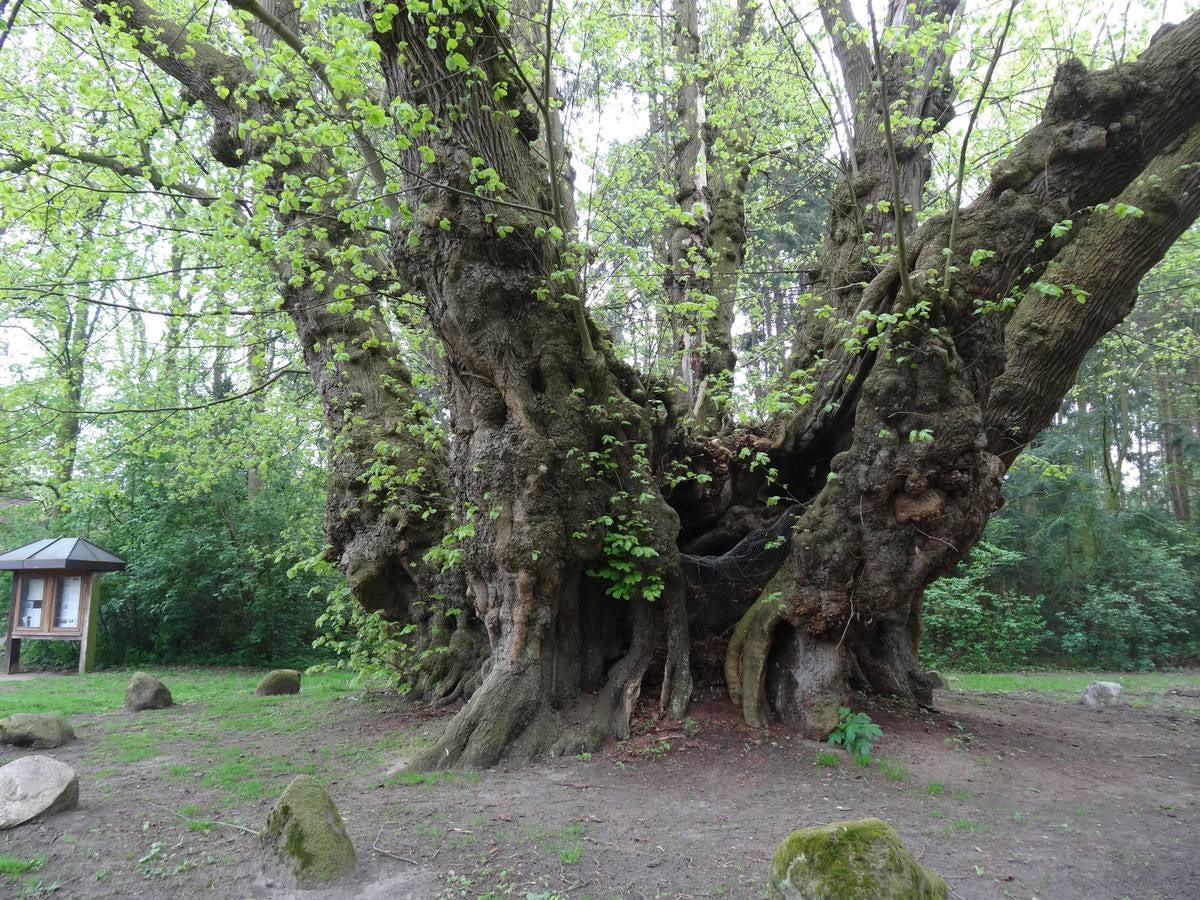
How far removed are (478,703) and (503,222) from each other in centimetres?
401

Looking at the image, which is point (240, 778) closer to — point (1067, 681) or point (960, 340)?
point (960, 340)

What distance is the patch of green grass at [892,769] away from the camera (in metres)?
5.24

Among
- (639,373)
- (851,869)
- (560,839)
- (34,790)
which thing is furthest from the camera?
(639,373)

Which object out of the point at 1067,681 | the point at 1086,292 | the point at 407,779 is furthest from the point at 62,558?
the point at 1067,681

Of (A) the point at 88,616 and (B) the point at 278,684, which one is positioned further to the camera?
(A) the point at 88,616

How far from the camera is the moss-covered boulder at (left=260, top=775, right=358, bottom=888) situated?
3627 millimetres

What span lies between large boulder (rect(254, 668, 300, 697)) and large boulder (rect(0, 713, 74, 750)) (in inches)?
135

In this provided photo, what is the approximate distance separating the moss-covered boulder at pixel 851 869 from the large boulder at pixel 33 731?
20.9 feet

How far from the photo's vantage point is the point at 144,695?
8.46 meters

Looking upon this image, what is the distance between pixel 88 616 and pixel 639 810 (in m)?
12.8

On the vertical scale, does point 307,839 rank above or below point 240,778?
above

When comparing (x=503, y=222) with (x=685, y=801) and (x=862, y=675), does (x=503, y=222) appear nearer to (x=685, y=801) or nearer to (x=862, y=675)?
(x=685, y=801)

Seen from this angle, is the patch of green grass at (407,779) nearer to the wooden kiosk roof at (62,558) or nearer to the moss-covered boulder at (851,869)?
the moss-covered boulder at (851,869)

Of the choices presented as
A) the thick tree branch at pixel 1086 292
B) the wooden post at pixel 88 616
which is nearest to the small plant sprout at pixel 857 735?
the thick tree branch at pixel 1086 292
